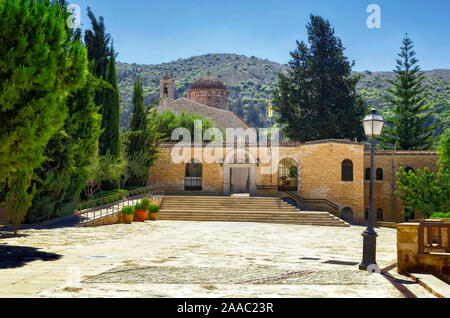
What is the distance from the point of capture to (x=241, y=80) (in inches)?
5354

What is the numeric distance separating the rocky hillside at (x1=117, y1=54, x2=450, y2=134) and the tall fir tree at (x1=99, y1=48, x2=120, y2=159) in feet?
237

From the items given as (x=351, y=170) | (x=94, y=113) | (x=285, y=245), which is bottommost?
(x=285, y=245)

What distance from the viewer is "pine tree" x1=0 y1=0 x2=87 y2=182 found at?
962 centimetres

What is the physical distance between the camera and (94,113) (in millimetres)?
19562

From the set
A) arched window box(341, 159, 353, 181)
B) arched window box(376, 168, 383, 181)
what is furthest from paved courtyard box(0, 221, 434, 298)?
arched window box(376, 168, 383, 181)

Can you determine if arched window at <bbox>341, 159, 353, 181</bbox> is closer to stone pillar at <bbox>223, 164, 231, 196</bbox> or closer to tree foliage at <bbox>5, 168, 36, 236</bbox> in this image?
stone pillar at <bbox>223, 164, 231, 196</bbox>

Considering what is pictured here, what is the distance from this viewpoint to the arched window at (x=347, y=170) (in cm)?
3023

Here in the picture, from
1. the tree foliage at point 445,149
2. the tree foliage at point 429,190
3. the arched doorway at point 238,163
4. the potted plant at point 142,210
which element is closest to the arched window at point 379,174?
the tree foliage at point 429,190

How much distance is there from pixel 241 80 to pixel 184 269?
130 metres

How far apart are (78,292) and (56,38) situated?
21.4ft

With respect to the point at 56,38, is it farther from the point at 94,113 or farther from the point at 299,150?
the point at 299,150

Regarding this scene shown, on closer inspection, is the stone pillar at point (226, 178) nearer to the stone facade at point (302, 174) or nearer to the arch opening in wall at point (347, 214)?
the stone facade at point (302, 174)

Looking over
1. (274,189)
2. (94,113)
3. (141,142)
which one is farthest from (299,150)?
(94,113)

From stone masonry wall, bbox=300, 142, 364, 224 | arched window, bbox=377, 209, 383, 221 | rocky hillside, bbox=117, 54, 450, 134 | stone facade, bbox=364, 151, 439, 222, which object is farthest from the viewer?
rocky hillside, bbox=117, 54, 450, 134
